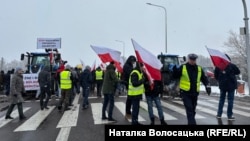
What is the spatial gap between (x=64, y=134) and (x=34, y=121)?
2.84m

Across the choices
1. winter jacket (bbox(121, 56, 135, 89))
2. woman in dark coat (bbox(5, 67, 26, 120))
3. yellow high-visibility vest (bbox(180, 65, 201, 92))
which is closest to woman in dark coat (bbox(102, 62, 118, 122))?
winter jacket (bbox(121, 56, 135, 89))

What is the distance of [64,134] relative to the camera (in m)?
8.70

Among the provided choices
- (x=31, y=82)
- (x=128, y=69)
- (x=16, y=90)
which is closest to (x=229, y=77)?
(x=128, y=69)

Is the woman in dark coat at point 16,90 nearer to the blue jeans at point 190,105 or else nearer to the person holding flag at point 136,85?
the person holding flag at point 136,85

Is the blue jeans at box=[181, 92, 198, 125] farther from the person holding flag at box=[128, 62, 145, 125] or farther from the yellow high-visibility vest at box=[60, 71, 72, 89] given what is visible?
the yellow high-visibility vest at box=[60, 71, 72, 89]

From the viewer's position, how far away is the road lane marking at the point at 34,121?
32.4 ft

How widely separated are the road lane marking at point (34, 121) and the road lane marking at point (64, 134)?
3.29 feet

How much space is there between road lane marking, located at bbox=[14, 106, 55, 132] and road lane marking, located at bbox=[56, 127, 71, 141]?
3.29 ft

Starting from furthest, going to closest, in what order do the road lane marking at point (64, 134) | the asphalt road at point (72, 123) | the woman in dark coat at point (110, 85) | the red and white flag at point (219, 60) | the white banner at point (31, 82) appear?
the white banner at point (31, 82) → the woman in dark coat at point (110, 85) → the red and white flag at point (219, 60) → the asphalt road at point (72, 123) → the road lane marking at point (64, 134)

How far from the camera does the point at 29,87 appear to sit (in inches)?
774

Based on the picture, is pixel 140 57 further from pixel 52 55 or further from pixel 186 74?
pixel 52 55

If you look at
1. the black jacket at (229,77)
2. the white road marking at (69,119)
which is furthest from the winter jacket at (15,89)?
the black jacket at (229,77)

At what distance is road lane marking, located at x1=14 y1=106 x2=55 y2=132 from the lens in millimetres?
9864

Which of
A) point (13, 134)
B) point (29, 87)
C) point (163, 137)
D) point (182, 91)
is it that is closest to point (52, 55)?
point (29, 87)
